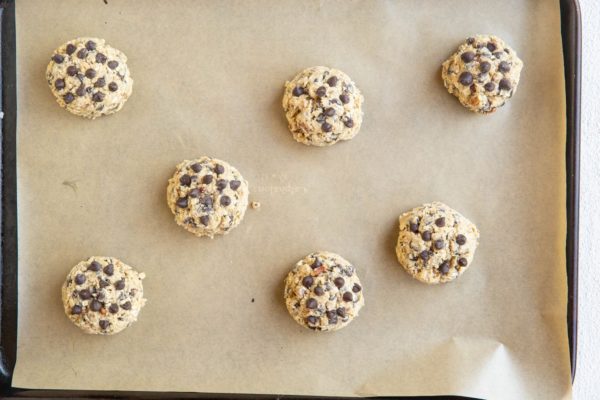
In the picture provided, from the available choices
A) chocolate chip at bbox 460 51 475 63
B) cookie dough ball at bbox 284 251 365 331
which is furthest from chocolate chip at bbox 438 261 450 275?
chocolate chip at bbox 460 51 475 63

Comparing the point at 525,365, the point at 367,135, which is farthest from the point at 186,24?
the point at 525,365

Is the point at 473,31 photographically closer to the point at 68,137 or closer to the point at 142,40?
the point at 142,40

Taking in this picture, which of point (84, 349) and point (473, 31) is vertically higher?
point (473, 31)

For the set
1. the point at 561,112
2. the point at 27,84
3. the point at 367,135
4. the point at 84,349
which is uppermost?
the point at 561,112

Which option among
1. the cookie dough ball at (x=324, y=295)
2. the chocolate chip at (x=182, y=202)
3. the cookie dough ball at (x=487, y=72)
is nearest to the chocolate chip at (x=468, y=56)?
the cookie dough ball at (x=487, y=72)

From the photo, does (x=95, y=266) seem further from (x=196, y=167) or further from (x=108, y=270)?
(x=196, y=167)

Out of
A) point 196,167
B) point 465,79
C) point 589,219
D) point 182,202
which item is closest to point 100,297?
point 182,202
